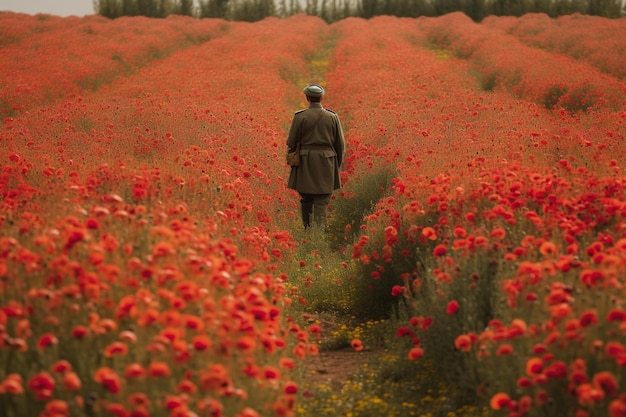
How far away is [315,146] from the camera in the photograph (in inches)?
363

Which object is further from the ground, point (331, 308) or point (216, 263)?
point (216, 263)

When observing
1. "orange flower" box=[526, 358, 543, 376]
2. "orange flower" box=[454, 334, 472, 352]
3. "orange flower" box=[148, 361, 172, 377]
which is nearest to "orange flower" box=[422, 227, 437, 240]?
"orange flower" box=[454, 334, 472, 352]

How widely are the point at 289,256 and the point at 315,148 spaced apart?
6.46 feet

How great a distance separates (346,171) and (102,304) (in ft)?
27.2

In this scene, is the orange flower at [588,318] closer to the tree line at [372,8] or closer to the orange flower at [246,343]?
the orange flower at [246,343]

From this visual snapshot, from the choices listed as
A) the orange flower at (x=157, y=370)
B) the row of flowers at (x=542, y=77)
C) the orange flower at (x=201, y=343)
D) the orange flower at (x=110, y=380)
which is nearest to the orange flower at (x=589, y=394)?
the orange flower at (x=201, y=343)

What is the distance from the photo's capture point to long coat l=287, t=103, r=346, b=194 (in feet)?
29.8

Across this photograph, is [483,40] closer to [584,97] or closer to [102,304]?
[584,97]

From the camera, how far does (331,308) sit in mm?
7301

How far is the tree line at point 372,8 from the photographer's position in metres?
58.5

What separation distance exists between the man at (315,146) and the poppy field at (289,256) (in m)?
0.51

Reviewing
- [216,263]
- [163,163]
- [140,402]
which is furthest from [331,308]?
[140,402]

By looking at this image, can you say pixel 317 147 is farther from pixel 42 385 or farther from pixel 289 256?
pixel 42 385

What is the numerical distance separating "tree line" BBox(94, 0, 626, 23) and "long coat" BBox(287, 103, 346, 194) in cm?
5381
